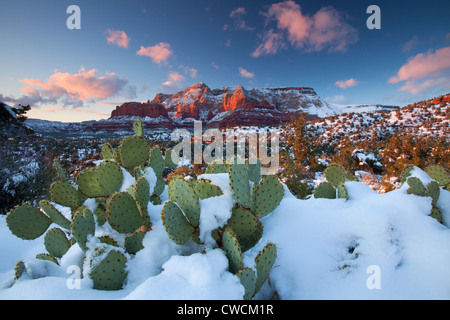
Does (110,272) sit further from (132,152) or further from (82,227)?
(132,152)

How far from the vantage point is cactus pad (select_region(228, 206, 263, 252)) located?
143 cm

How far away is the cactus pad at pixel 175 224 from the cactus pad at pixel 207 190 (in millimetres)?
284

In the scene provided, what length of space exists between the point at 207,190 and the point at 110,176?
1.06m

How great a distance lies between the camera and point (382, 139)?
59.0ft

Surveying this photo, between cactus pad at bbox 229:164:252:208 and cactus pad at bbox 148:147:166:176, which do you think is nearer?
cactus pad at bbox 229:164:252:208

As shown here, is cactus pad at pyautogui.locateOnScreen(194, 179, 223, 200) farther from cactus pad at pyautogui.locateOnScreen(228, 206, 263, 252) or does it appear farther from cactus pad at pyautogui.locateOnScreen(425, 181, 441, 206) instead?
cactus pad at pyautogui.locateOnScreen(425, 181, 441, 206)

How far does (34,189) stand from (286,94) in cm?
→ 9877

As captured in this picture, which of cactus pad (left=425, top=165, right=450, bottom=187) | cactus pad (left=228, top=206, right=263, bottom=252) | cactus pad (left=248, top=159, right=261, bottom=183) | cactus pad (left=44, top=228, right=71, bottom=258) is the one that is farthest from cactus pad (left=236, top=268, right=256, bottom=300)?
cactus pad (left=425, top=165, right=450, bottom=187)

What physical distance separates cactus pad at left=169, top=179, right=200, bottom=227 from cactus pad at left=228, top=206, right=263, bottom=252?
26 cm

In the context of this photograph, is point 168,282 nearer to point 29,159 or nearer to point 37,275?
point 37,275

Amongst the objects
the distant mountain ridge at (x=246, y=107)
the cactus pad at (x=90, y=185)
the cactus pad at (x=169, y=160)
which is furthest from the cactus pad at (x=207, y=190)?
the distant mountain ridge at (x=246, y=107)

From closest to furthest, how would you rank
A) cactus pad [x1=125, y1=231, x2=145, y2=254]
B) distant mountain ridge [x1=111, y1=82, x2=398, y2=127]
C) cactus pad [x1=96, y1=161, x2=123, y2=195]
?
cactus pad [x1=125, y1=231, x2=145, y2=254], cactus pad [x1=96, y1=161, x2=123, y2=195], distant mountain ridge [x1=111, y1=82, x2=398, y2=127]

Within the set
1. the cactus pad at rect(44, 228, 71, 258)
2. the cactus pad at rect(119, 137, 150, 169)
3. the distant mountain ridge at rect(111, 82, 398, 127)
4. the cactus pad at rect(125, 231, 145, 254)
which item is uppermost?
the distant mountain ridge at rect(111, 82, 398, 127)
